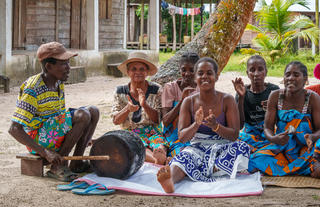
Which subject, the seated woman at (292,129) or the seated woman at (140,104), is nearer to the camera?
the seated woman at (292,129)

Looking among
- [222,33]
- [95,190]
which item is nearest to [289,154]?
[95,190]

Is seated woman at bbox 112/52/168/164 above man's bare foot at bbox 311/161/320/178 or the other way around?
above

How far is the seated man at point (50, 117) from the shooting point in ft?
12.5

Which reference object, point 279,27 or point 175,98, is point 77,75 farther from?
point 279,27

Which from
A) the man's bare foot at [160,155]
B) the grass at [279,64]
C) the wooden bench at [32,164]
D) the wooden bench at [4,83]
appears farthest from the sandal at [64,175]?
the grass at [279,64]

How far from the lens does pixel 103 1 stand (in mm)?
16031

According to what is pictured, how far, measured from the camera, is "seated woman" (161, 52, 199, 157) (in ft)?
14.3

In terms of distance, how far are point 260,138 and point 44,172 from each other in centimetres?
218

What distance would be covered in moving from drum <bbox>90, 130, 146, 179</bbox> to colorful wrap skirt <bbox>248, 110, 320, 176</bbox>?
1.09 meters

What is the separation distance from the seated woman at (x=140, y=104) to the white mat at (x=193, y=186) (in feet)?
1.87

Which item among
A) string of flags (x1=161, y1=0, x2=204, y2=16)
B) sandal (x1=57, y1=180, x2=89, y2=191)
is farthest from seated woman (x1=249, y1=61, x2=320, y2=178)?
string of flags (x1=161, y1=0, x2=204, y2=16)

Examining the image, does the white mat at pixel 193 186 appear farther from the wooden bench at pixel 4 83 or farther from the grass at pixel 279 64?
the grass at pixel 279 64

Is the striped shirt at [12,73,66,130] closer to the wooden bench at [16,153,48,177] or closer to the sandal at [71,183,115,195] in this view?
the wooden bench at [16,153,48,177]

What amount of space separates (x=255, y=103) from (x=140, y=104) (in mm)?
1202
